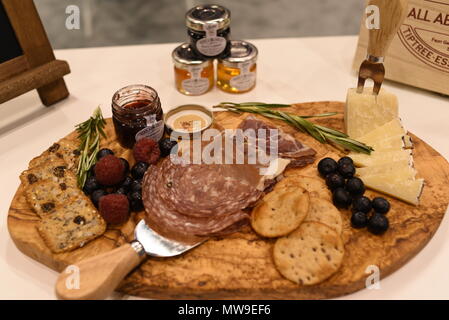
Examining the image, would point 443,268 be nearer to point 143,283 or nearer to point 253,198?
point 253,198

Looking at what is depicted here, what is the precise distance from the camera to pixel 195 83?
1.94m

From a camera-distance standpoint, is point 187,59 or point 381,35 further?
point 187,59

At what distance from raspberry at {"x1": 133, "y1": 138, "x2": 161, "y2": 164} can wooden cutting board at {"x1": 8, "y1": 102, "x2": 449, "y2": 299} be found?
216mm

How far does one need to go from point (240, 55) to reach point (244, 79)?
0.11 meters

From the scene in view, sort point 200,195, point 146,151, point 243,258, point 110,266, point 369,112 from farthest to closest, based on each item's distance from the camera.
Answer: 1. point 369,112
2. point 146,151
3. point 200,195
4. point 243,258
5. point 110,266

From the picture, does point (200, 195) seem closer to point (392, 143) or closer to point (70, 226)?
point (70, 226)

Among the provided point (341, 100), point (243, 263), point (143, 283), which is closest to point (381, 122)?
point (341, 100)

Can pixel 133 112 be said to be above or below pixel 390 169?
above

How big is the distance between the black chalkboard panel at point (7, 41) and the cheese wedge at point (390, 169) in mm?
1385

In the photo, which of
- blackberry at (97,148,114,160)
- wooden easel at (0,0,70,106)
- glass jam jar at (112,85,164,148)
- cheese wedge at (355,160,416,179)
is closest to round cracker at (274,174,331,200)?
cheese wedge at (355,160,416,179)

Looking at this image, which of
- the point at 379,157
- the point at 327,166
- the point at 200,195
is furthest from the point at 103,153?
the point at 379,157

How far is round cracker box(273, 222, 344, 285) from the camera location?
1.18m

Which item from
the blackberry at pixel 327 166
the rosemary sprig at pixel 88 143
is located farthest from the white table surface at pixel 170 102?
the blackberry at pixel 327 166

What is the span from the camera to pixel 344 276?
1.20 m
